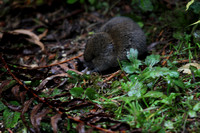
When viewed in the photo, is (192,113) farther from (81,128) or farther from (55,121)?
(55,121)

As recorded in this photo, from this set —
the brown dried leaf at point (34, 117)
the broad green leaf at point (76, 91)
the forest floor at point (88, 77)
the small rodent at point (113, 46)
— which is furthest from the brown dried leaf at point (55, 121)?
the small rodent at point (113, 46)

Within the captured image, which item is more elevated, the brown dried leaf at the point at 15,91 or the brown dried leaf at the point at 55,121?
the brown dried leaf at the point at 15,91

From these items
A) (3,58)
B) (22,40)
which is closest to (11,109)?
(3,58)

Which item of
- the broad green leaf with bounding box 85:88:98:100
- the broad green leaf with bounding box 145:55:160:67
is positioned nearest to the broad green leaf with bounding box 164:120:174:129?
the broad green leaf with bounding box 85:88:98:100

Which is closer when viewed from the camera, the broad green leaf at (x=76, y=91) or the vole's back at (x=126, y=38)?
the broad green leaf at (x=76, y=91)

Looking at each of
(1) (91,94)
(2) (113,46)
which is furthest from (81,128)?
(2) (113,46)

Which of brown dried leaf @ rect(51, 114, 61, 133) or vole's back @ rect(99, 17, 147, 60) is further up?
vole's back @ rect(99, 17, 147, 60)

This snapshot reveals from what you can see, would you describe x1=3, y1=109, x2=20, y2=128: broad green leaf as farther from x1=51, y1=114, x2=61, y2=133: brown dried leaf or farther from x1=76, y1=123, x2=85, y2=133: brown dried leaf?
x1=76, y1=123, x2=85, y2=133: brown dried leaf

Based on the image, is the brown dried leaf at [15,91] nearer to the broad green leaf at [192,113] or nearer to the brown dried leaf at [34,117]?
the brown dried leaf at [34,117]
